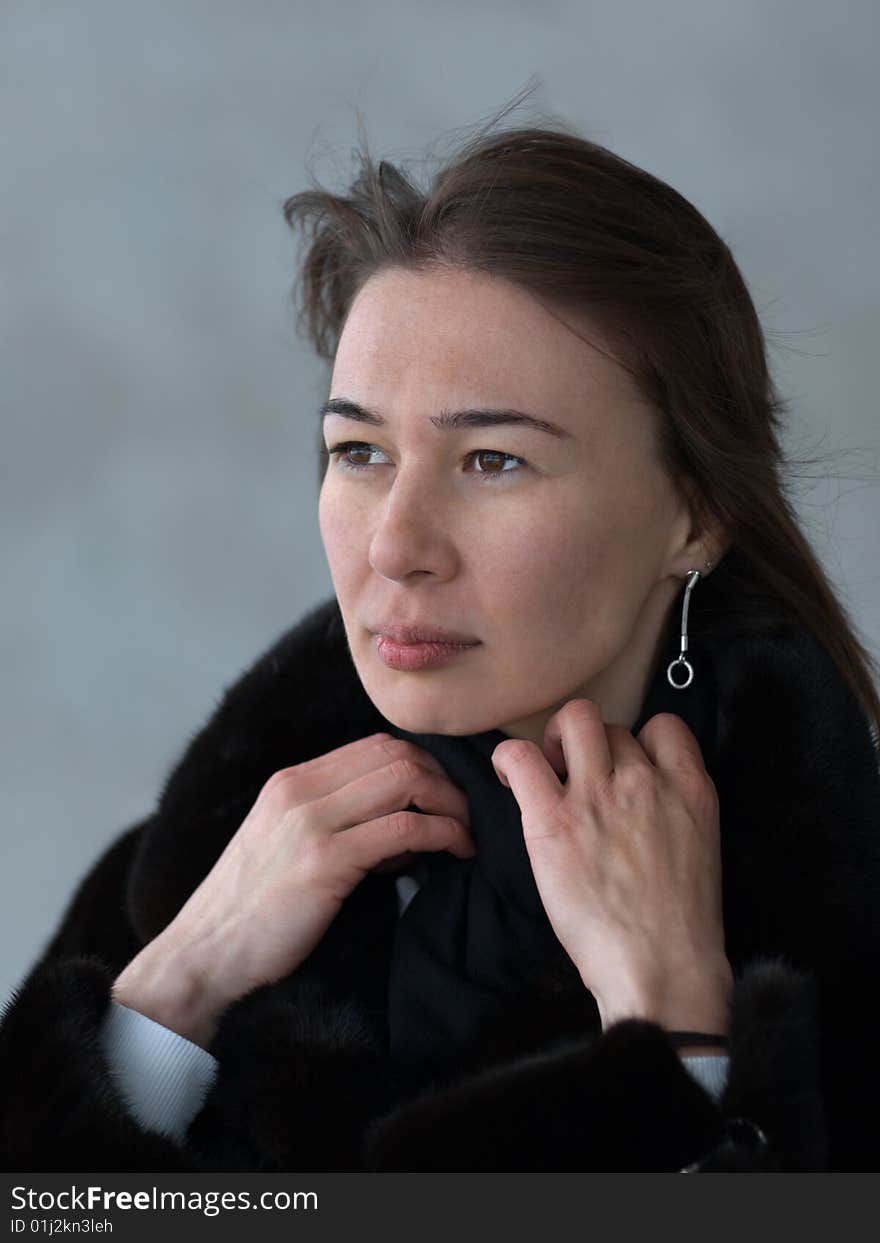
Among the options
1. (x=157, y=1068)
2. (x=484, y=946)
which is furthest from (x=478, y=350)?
(x=157, y=1068)

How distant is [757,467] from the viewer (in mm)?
1867

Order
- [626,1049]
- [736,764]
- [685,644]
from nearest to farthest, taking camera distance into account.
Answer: [626,1049], [736,764], [685,644]

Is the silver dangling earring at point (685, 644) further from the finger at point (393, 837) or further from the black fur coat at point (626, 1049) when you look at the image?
the finger at point (393, 837)

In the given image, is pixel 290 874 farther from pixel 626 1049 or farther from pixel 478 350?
pixel 478 350

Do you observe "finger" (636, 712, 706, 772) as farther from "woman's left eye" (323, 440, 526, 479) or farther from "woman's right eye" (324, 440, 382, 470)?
"woman's right eye" (324, 440, 382, 470)

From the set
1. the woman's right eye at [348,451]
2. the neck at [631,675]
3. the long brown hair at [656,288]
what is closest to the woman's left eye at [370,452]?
the woman's right eye at [348,451]

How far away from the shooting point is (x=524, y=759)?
1732mm

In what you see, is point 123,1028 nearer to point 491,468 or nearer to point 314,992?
point 314,992

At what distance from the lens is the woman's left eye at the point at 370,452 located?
1702mm

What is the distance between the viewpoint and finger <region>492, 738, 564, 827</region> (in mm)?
1687

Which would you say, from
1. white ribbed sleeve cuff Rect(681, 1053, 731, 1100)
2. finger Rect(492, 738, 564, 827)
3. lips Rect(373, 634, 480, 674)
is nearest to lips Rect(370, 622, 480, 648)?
lips Rect(373, 634, 480, 674)

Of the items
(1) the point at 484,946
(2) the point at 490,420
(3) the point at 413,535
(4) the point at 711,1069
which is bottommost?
(4) the point at 711,1069

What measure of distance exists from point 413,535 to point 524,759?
0.29 meters

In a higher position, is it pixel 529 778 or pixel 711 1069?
pixel 529 778
